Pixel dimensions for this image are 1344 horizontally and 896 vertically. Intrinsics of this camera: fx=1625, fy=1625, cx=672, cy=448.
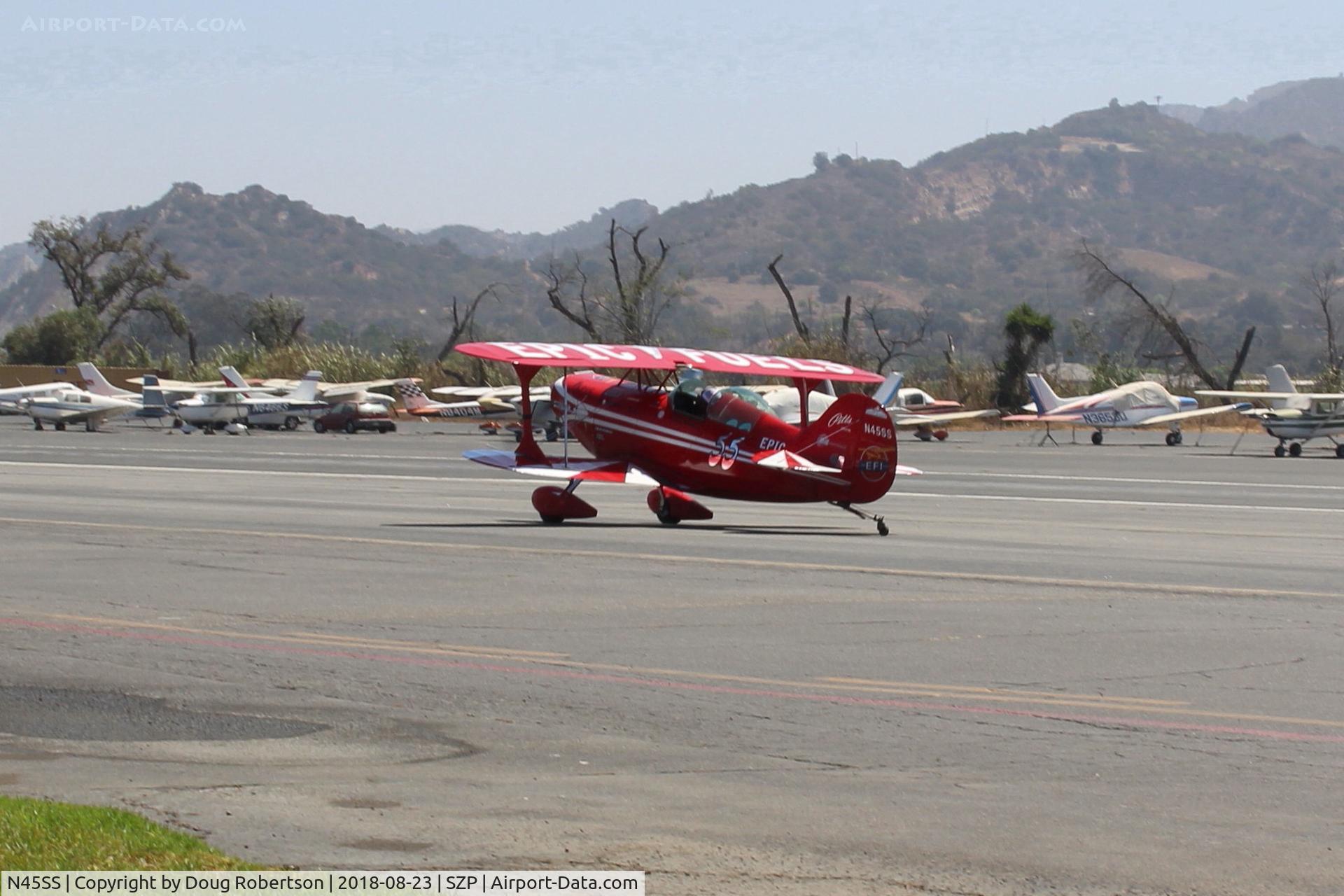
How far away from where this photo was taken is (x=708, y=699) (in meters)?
9.86

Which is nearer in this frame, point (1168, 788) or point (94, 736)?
point (1168, 788)

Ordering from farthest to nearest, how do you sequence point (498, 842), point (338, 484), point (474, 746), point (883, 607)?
point (338, 484) < point (883, 607) < point (474, 746) < point (498, 842)

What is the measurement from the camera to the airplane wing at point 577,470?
22.4 meters

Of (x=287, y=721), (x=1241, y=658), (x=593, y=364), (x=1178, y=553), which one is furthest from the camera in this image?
(x=593, y=364)

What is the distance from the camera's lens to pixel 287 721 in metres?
9.12

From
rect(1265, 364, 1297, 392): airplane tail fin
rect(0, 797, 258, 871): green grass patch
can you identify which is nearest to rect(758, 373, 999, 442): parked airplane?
rect(1265, 364, 1297, 392): airplane tail fin

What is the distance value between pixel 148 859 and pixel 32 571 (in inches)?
445

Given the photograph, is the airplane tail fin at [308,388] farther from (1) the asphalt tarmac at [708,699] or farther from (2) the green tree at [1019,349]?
(1) the asphalt tarmac at [708,699]

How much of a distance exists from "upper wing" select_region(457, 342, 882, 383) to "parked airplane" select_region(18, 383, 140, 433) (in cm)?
4645

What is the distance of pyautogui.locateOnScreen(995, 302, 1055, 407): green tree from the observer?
70.5 metres

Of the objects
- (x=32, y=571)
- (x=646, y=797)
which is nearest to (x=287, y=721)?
(x=646, y=797)

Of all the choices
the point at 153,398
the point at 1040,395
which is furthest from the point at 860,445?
the point at 153,398

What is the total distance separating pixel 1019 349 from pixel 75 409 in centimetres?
3938

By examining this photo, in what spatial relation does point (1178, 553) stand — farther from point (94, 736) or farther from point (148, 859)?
point (148, 859)
